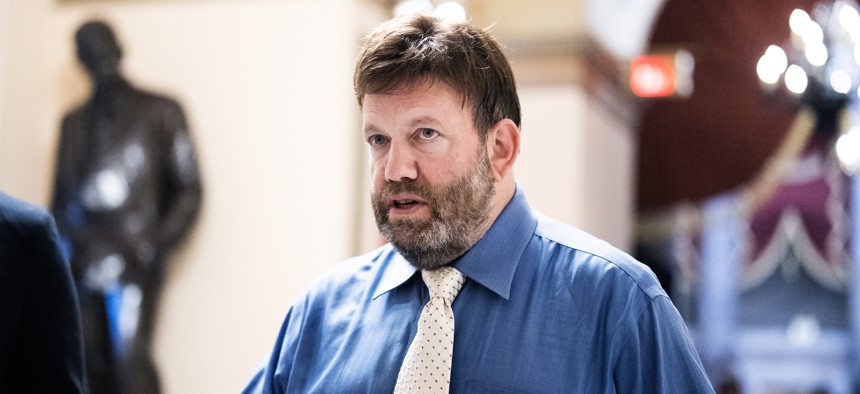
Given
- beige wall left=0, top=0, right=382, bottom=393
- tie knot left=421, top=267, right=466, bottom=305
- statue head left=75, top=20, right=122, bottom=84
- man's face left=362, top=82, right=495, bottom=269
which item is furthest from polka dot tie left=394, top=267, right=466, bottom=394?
statue head left=75, top=20, right=122, bottom=84

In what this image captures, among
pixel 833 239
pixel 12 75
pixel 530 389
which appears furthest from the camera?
pixel 833 239

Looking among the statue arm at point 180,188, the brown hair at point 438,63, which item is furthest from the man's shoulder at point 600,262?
the statue arm at point 180,188

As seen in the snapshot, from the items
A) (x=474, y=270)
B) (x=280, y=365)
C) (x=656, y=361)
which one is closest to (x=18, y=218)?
(x=280, y=365)

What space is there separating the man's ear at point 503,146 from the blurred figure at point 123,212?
386 cm

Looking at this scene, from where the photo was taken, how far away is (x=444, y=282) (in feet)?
6.82

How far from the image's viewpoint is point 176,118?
5.89 m

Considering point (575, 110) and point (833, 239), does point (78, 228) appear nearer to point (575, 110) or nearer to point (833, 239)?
point (575, 110)

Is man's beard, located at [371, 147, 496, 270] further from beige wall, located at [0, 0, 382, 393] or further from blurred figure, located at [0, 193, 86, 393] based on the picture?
beige wall, located at [0, 0, 382, 393]

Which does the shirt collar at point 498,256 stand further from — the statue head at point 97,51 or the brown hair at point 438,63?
the statue head at point 97,51

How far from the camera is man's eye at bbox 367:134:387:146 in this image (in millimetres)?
2074

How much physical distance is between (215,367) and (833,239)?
22.2ft

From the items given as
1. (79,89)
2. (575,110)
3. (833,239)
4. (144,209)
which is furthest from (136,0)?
(833,239)

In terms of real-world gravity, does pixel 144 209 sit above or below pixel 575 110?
below

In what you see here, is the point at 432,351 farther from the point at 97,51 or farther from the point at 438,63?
the point at 97,51
